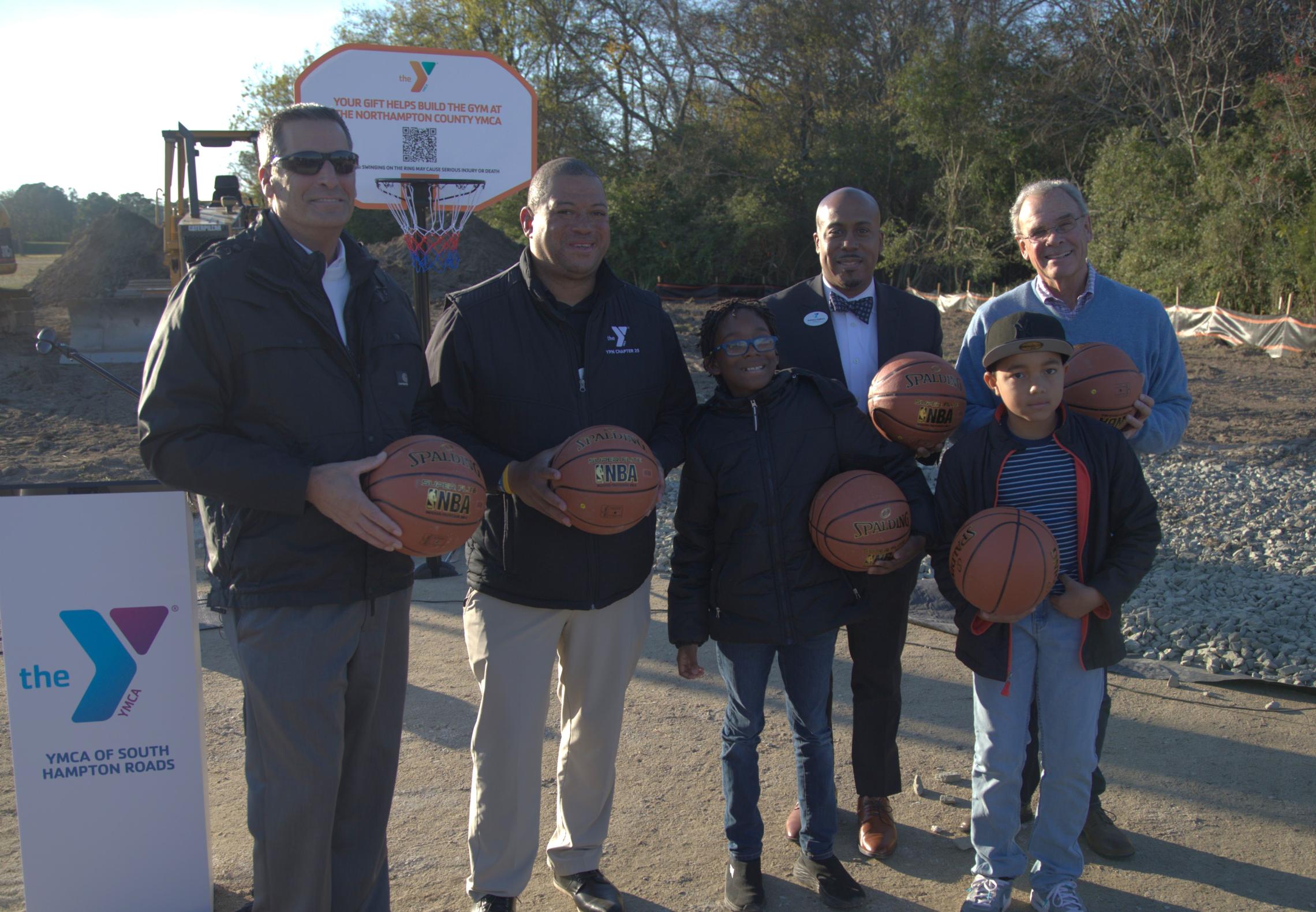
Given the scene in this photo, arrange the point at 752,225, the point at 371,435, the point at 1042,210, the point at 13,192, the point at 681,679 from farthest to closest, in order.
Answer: the point at 13,192
the point at 752,225
the point at 681,679
the point at 1042,210
the point at 371,435

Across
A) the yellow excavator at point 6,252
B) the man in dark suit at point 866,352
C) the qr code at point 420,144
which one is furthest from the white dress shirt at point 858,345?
the yellow excavator at point 6,252

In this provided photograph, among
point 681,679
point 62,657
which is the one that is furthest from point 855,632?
point 62,657

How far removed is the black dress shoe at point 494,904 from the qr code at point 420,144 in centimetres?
732

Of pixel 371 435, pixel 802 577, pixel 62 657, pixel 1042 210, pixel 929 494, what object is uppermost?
pixel 1042 210

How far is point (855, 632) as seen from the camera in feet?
11.9

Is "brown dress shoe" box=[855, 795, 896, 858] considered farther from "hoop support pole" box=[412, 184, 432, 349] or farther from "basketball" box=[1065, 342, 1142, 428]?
"hoop support pole" box=[412, 184, 432, 349]

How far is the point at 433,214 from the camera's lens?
25.8 feet

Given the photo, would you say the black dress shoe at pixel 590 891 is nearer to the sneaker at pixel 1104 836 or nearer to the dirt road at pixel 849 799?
the dirt road at pixel 849 799

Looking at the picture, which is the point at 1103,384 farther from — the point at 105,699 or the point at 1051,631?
the point at 105,699

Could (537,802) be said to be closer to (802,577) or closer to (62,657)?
(802,577)

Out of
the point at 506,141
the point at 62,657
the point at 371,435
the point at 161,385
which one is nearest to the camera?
the point at 161,385

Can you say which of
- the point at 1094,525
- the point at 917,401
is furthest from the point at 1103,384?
the point at 917,401

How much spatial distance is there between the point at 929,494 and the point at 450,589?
4.09m

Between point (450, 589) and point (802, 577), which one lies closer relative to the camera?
point (802, 577)
